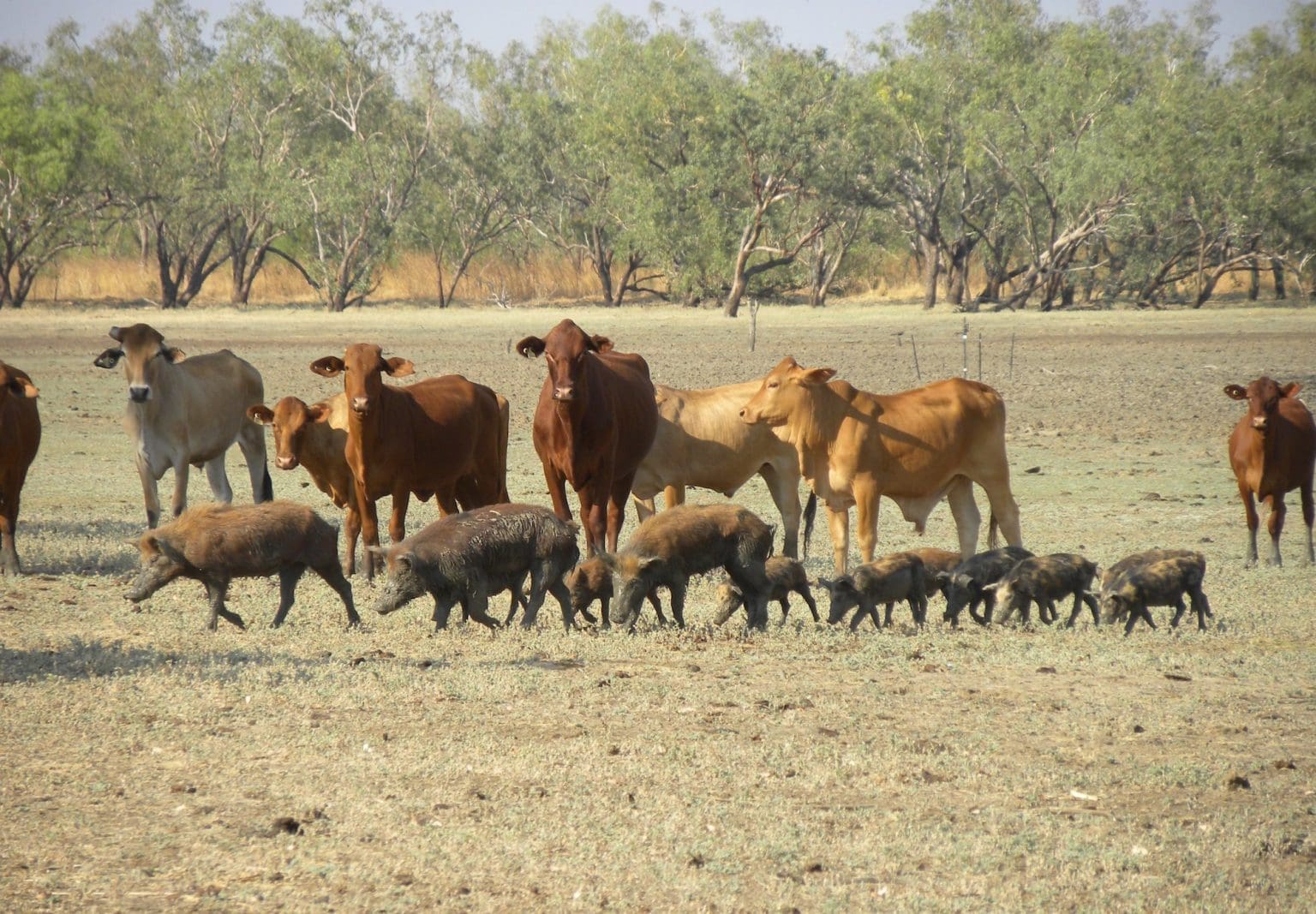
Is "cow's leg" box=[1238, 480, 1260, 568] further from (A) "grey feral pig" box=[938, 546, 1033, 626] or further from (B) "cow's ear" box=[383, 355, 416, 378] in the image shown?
(B) "cow's ear" box=[383, 355, 416, 378]

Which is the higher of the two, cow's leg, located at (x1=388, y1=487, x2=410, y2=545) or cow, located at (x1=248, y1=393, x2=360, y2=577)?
cow, located at (x1=248, y1=393, x2=360, y2=577)

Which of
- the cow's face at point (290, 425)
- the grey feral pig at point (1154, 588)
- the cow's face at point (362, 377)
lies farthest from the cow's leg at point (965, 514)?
the cow's face at point (290, 425)

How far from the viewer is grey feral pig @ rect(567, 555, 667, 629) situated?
10.4 m

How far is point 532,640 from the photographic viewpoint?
9.69 metres

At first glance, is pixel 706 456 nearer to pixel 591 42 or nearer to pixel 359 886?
pixel 359 886

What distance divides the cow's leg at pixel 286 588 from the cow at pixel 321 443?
2.41 meters

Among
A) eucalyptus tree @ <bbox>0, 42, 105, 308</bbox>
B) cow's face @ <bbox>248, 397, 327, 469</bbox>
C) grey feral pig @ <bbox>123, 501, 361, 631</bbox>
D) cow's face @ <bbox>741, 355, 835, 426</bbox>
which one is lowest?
grey feral pig @ <bbox>123, 501, 361, 631</bbox>

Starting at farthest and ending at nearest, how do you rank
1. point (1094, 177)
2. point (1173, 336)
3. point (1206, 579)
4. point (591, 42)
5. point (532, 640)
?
point (591, 42) → point (1094, 177) → point (1173, 336) → point (1206, 579) → point (532, 640)

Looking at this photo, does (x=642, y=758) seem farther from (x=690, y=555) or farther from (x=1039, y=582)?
(x=1039, y=582)

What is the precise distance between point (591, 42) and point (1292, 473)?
222ft

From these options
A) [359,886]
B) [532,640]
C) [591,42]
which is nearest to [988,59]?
[591,42]

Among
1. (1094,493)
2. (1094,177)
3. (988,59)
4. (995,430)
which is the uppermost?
(988,59)

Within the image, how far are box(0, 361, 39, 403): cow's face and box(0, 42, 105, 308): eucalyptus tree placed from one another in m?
44.9

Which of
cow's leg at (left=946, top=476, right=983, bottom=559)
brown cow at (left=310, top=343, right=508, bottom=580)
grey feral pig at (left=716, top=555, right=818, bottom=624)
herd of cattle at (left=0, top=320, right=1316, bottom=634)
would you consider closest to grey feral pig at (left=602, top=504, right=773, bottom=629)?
herd of cattle at (left=0, top=320, right=1316, bottom=634)
